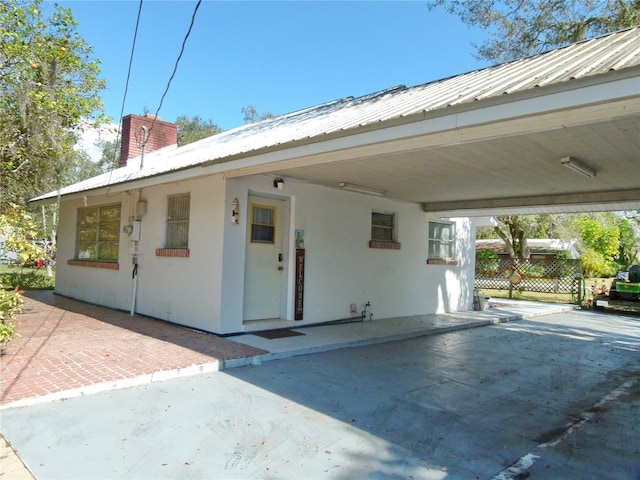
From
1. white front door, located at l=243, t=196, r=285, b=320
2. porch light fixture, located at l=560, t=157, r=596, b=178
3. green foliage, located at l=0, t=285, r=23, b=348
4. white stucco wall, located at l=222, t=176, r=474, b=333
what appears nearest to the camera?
green foliage, located at l=0, t=285, r=23, b=348

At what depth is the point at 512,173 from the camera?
292 inches

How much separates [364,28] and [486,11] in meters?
3.69

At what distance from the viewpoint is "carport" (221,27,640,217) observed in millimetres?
3566

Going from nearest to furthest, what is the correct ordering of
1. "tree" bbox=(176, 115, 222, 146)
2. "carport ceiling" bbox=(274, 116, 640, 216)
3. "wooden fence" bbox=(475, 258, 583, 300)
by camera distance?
"carport ceiling" bbox=(274, 116, 640, 216) < "wooden fence" bbox=(475, 258, 583, 300) < "tree" bbox=(176, 115, 222, 146)

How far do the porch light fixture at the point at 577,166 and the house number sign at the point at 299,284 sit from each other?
4.84m

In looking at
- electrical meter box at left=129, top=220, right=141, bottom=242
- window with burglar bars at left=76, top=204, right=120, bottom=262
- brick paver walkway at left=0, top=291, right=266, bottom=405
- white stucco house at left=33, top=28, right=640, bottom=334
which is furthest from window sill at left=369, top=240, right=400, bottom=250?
window with burglar bars at left=76, top=204, right=120, bottom=262

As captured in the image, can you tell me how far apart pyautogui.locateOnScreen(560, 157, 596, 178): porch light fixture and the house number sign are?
191 inches

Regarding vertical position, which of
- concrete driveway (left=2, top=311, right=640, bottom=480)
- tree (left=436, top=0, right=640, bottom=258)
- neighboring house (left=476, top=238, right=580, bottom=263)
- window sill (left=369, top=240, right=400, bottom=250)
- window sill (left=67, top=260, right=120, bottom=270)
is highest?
tree (left=436, top=0, right=640, bottom=258)

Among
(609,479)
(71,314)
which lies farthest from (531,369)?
(71,314)

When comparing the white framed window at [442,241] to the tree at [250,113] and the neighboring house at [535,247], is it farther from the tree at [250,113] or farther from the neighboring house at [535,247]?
the tree at [250,113]

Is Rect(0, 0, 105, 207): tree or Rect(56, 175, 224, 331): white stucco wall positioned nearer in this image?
Rect(56, 175, 224, 331): white stucco wall

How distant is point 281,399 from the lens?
4758 mm

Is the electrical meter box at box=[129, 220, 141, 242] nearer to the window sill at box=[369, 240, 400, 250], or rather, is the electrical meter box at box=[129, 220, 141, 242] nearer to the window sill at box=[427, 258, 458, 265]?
the window sill at box=[369, 240, 400, 250]

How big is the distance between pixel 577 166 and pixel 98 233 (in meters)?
11.2
